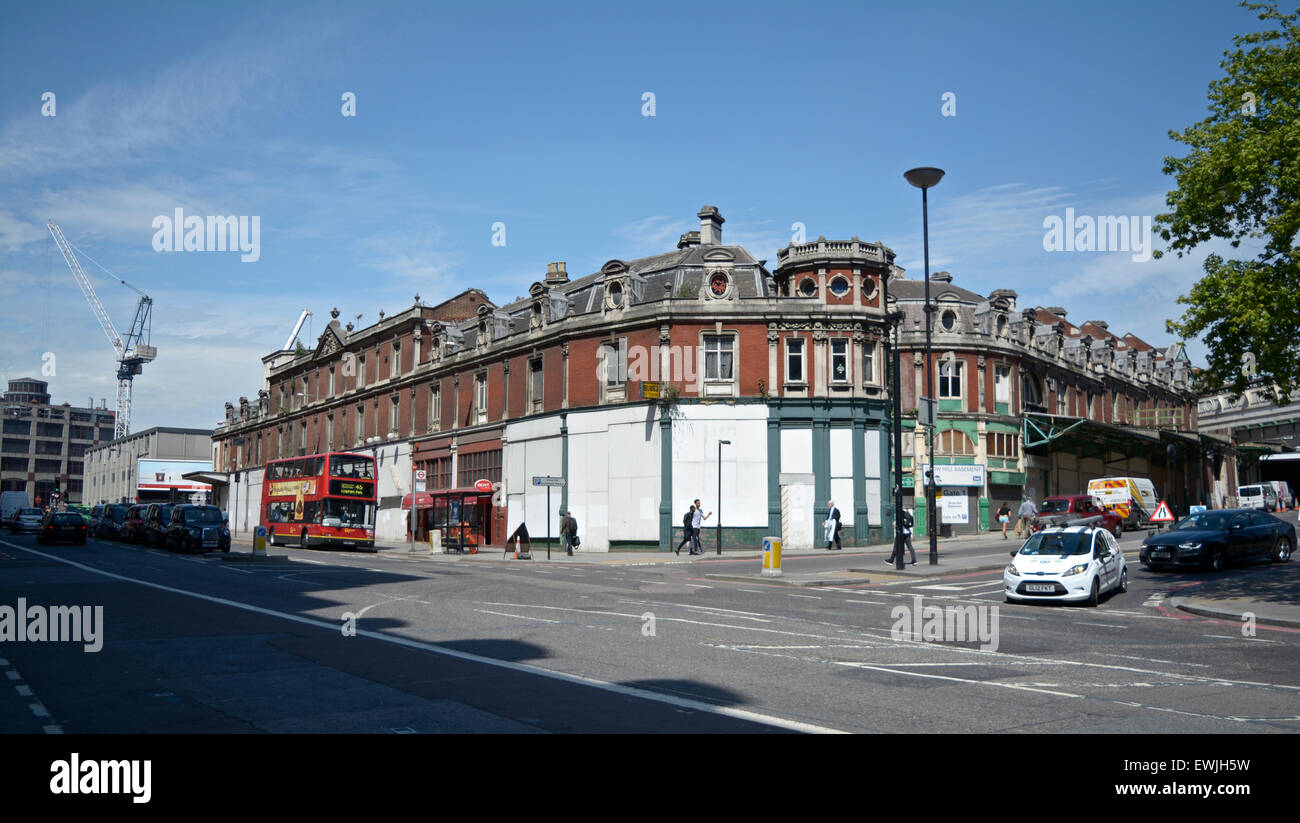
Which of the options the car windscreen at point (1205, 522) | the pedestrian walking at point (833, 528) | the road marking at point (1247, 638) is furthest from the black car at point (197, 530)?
the road marking at point (1247, 638)

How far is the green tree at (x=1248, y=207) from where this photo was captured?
17.3 metres

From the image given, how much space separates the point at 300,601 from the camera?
18.3m

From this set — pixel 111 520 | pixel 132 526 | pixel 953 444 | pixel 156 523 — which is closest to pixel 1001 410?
pixel 953 444

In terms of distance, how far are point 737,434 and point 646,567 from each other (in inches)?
426

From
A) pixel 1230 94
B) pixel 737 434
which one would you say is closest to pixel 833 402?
pixel 737 434

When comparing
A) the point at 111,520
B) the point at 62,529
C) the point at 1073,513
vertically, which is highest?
the point at 1073,513

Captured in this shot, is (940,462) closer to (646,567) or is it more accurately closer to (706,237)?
(706,237)

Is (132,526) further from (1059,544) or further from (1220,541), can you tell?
(1220,541)

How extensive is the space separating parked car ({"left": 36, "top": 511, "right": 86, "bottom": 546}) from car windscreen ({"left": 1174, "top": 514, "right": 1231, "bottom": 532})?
Answer: 141 feet

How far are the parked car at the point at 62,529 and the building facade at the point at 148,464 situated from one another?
44542mm

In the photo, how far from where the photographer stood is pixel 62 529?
1693 inches

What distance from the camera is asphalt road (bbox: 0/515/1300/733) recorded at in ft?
26.0

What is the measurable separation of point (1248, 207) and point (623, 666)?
15.8 m

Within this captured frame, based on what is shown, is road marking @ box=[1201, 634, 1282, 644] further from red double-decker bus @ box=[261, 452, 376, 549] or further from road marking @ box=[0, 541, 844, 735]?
red double-decker bus @ box=[261, 452, 376, 549]
